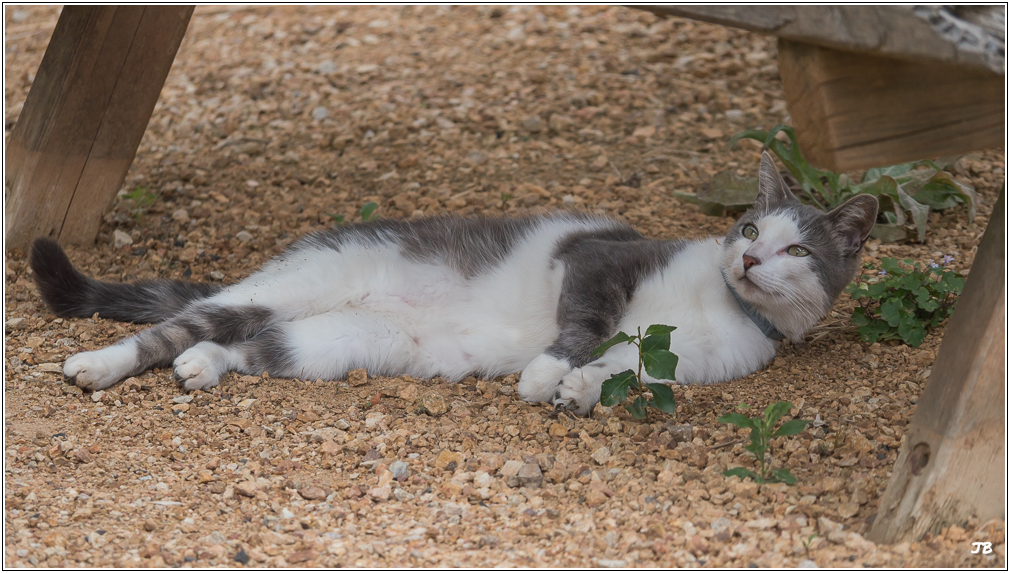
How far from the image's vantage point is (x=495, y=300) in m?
3.38

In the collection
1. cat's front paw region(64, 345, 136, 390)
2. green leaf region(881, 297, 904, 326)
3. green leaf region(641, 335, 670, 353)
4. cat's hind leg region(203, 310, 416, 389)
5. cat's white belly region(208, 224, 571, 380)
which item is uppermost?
green leaf region(881, 297, 904, 326)

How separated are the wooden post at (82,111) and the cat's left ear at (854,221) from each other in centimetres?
297

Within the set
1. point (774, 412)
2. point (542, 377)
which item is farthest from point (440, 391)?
point (774, 412)

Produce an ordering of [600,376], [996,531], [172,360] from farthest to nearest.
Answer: [172,360] → [600,376] → [996,531]

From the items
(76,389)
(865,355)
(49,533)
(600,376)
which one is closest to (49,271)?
(76,389)

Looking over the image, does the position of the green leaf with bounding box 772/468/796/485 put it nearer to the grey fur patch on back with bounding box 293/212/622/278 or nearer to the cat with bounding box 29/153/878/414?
the cat with bounding box 29/153/878/414

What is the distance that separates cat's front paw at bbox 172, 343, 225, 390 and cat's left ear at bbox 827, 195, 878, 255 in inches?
90.8

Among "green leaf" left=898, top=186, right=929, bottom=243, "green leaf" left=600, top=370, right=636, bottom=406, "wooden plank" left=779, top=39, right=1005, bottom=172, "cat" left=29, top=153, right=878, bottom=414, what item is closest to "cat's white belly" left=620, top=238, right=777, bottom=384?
"cat" left=29, top=153, right=878, bottom=414

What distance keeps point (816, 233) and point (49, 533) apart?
2.55 m

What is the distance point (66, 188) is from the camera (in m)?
3.91

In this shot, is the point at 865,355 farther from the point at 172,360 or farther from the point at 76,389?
the point at 76,389

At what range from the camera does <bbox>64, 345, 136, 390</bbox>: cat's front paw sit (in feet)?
9.40

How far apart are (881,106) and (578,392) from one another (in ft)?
4.60

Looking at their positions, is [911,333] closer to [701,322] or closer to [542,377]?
[701,322]
